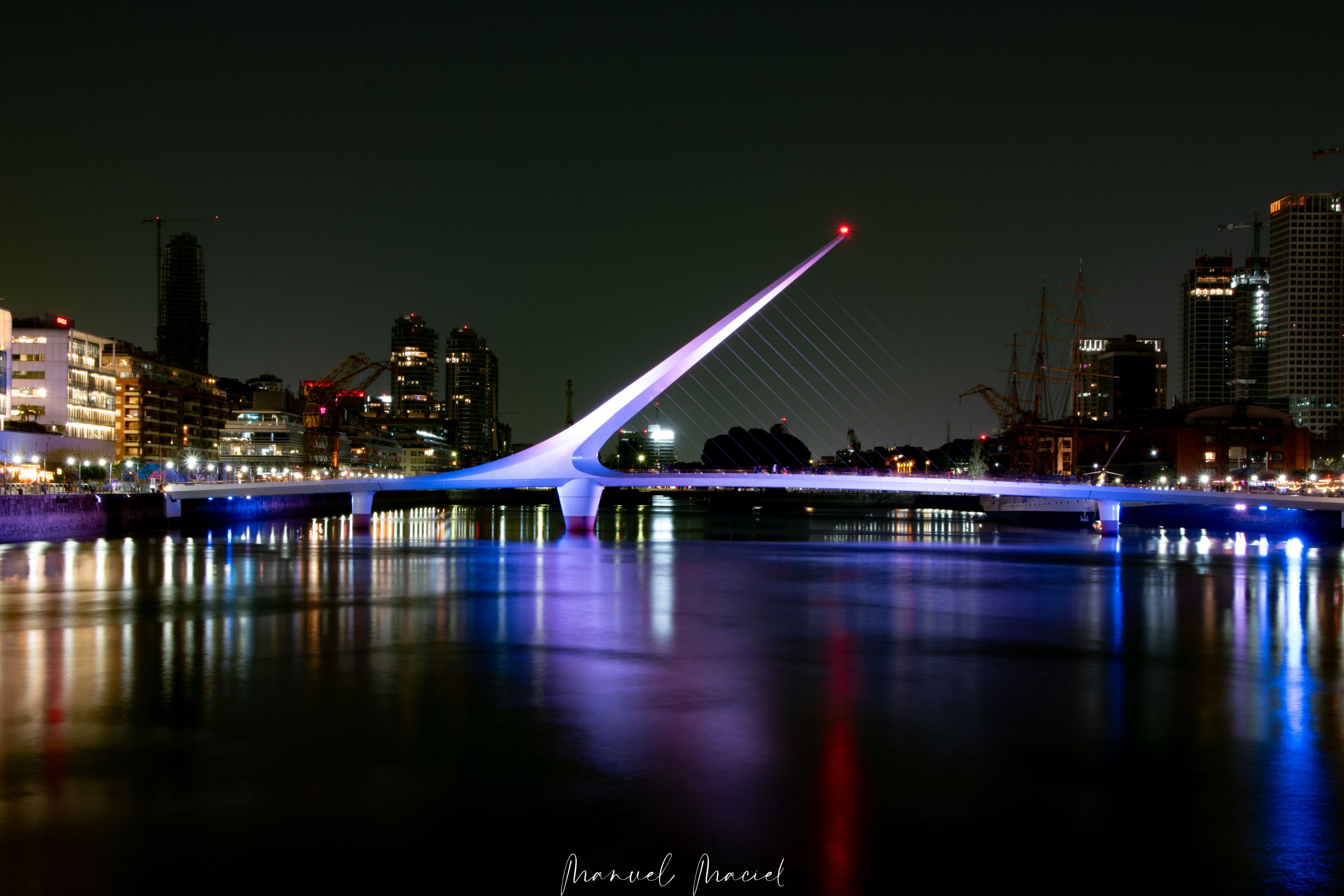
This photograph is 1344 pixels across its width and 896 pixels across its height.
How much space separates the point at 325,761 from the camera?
34.3 feet

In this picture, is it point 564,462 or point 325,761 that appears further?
point 564,462

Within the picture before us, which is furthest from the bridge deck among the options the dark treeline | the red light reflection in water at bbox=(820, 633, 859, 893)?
the dark treeline

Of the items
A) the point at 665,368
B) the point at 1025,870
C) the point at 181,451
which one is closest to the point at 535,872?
the point at 1025,870

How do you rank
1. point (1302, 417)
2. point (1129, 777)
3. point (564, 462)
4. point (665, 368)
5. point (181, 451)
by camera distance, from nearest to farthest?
point (1129, 777)
point (665, 368)
point (564, 462)
point (181, 451)
point (1302, 417)

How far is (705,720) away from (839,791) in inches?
119

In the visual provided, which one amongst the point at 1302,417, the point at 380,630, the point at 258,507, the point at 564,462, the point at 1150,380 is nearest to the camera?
the point at 380,630

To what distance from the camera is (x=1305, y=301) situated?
17050 centimetres

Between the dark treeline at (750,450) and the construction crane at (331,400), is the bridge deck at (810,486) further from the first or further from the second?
the dark treeline at (750,450)

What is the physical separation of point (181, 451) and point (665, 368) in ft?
241

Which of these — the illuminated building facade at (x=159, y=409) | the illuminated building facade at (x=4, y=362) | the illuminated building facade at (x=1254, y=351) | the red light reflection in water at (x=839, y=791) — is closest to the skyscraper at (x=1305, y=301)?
the illuminated building facade at (x=1254, y=351)

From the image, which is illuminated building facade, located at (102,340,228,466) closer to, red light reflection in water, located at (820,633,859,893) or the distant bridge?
the distant bridge

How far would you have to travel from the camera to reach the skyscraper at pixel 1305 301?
166 meters

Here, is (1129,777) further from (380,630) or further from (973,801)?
(380,630)

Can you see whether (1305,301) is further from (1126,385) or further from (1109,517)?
(1109,517)
